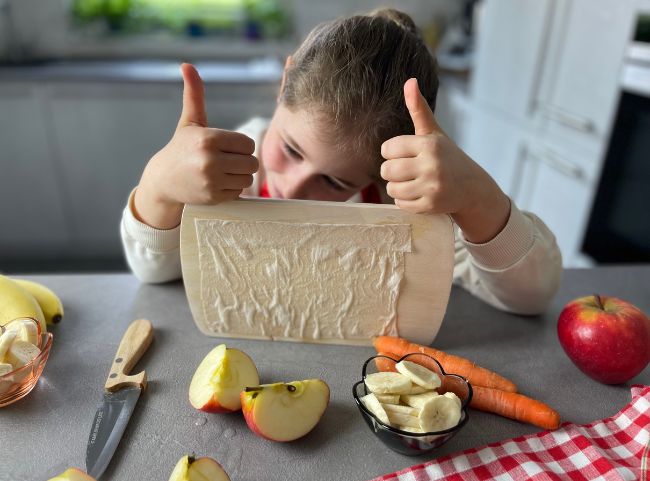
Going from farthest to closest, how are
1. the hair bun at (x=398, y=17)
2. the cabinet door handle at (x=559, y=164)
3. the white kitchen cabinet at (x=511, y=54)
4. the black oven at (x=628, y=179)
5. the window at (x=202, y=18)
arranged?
1. the window at (x=202, y=18)
2. the white kitchen cabinet at (x=511, y=54)
3. the cabinet door handle at (x=559, y=164)
4. the black oven at (x=628, y=179)
5. the hair bun at (x=398, y=17)

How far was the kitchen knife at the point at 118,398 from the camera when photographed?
0.54 metres

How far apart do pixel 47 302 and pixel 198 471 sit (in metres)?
0.43

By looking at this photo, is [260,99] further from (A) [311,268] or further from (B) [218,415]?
(B) [218,415]

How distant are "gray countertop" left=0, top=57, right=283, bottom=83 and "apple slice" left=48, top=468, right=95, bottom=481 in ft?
6.48

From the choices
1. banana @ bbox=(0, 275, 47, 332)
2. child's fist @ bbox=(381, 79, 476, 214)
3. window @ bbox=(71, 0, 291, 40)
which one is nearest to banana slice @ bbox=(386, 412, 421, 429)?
child's fist @ bbox=(381, 79, 476, 214)

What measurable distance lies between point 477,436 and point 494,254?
28cm

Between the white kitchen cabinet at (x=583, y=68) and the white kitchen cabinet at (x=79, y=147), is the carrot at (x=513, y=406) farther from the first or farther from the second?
the white kitchen cabinet at (x=79, y=147)

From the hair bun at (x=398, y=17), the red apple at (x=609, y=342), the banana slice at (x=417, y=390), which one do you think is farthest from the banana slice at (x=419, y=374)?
the hair bun at (x=398, y=17)

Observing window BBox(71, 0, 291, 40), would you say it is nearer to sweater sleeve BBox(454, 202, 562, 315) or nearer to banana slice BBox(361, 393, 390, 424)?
sweater sleeve BBox(454, 202, 562, 315)

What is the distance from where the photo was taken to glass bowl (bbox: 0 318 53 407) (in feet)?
1.89

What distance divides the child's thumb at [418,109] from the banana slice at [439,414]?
0.33 m

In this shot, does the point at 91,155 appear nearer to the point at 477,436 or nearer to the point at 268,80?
the point at 268,80

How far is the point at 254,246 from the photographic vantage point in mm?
686

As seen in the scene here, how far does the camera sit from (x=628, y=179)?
1.62 m
